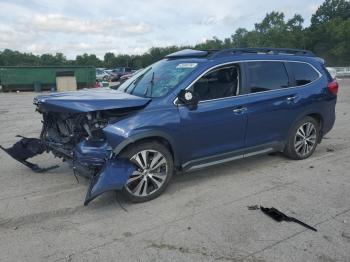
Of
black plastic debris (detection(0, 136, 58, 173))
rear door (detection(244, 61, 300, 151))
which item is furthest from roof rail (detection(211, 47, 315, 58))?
black plastic debris (detection(0, 136, 58, 173))

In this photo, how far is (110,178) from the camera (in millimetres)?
4434

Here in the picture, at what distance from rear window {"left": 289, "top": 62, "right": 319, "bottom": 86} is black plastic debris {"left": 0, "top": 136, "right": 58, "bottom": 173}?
13.4 feet

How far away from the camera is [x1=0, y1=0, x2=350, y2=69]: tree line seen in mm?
61875

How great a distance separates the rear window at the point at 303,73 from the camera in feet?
20.9

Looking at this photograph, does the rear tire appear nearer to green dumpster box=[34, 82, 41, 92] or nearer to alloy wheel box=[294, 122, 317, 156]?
alloy wheel box=[294, 122, 317, 156]

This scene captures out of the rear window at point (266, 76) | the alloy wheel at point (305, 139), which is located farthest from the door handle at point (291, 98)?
the alloy wheel at point (305, 139)

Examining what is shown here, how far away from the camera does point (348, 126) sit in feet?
31.7

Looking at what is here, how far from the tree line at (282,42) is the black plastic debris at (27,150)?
5060cm

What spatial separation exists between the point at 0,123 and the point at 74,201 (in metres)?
8.00

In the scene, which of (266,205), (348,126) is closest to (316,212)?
(266,205)

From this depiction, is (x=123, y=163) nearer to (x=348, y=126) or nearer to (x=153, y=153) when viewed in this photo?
(x=153, y=153)

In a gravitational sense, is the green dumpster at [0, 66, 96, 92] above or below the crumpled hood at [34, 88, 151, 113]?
below

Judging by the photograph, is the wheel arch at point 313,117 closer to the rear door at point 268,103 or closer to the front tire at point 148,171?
the rear door at point 268,103

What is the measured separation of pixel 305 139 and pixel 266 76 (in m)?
1.39
